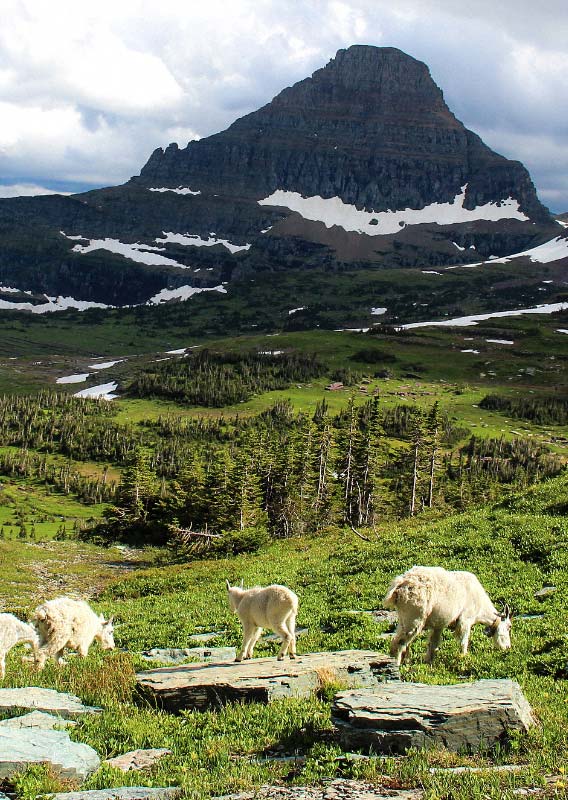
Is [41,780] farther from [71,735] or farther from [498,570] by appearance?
[498,570]

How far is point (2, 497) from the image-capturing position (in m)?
123

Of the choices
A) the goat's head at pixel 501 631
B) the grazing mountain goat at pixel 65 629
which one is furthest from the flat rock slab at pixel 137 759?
the goat's head at pixel 501 631

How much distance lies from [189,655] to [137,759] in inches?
277

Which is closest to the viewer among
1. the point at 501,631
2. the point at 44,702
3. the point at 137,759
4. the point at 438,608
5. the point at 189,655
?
the point at 137,759

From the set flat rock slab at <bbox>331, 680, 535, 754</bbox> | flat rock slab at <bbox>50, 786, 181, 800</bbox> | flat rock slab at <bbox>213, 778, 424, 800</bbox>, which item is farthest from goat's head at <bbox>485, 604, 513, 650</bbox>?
flat rock slab at <bbox>50, 786, 181, 800</bbox>

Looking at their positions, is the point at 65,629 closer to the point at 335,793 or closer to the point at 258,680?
the point at 258,680

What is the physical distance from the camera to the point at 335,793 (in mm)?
9109

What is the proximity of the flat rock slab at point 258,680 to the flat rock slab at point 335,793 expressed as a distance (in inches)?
141

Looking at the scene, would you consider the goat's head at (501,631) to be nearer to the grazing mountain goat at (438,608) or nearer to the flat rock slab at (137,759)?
the grazing mountain goat at (438,608)

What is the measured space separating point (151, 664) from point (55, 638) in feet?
11.9

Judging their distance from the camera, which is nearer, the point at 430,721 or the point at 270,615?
the point at 430,721

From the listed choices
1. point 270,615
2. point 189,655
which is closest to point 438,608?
point 270,615

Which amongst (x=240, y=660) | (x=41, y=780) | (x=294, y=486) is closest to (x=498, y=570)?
(x=240, y=660)

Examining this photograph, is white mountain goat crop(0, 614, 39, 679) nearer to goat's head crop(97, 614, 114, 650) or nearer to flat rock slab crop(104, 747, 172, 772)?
goat's head crop(97, 614, 114, 650)
